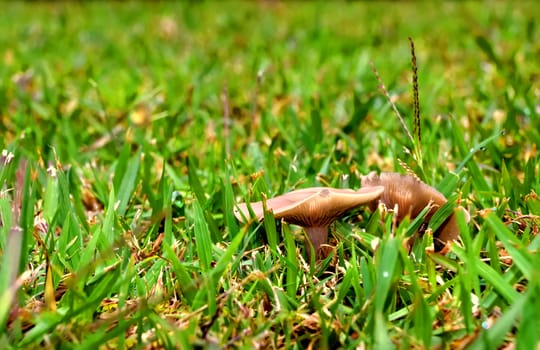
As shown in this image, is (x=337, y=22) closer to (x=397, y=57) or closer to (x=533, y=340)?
(x=397, y=57)

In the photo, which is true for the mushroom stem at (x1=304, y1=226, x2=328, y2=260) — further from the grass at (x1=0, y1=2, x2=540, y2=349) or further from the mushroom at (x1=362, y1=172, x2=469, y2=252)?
the mushroom at (x1=362, y1=172, x2=469, y2=252)

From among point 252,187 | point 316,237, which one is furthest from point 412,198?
point 252,187

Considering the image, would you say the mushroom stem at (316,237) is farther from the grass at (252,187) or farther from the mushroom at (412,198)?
the mushroom at (412,198)

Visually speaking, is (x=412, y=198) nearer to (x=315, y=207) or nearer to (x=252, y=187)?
(x=315, y=207)

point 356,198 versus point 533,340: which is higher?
point 356,198

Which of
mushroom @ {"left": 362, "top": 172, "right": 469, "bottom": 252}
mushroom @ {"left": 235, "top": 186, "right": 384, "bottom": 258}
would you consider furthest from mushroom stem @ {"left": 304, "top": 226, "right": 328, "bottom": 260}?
mushroom @ {"left": 362, "top": 172, "right": 469, "bottom": 252}

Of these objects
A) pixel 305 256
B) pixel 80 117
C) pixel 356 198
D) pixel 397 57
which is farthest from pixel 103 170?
pixel 397 57

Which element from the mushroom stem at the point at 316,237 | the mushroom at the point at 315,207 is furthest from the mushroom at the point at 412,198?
the mushroom stem at the point at 316,237
